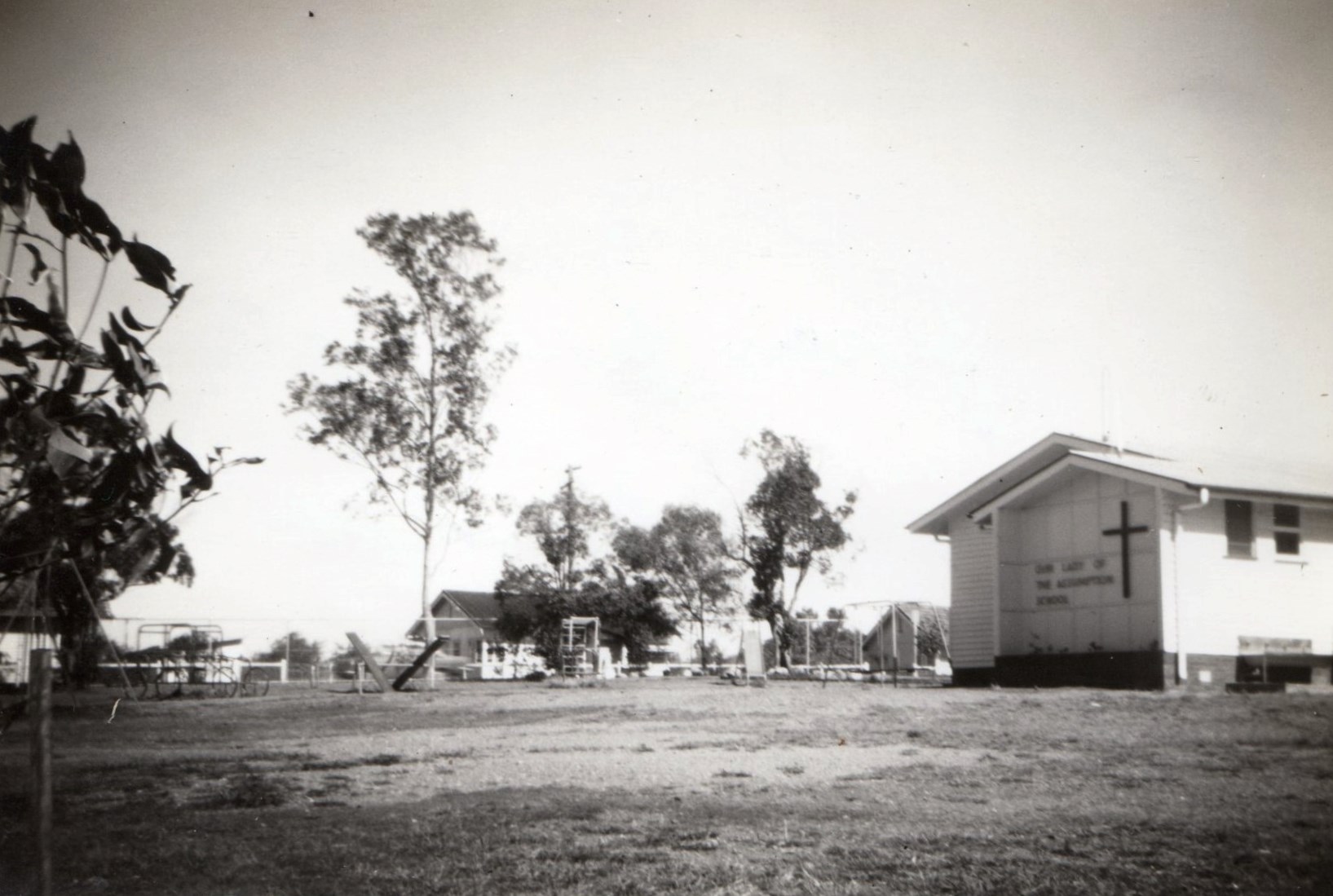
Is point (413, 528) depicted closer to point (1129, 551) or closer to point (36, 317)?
point (1129, 551)

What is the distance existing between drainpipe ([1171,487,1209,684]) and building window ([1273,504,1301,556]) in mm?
1233

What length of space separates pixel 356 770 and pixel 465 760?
3.30 ft

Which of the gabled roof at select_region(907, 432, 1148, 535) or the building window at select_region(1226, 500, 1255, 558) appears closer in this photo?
the building window at select_region(1226, 500, 1255, 558)

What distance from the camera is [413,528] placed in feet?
106

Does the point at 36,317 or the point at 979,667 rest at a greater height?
the point at 36,317

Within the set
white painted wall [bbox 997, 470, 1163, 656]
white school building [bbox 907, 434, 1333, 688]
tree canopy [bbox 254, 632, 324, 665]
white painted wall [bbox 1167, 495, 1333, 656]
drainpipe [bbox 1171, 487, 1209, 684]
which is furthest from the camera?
tree canopy [bbox 254, 632, 324, 665]

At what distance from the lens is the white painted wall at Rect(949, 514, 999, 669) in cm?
2298

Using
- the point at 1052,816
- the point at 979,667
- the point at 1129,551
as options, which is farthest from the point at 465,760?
the point at 979,667

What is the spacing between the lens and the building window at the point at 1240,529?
1720cm

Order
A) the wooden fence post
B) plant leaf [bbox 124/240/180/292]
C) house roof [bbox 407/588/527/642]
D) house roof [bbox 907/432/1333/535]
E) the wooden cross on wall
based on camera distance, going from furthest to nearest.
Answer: house roof [bbox 407/588/527/642] → the wooden cross on wall → house roof [bbox 907/432/1333/535] → the wooden fence post → plant leaf [bbox 124/240/180/292]

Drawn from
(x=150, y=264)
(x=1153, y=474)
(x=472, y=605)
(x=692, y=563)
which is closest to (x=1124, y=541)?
(x=1153, y=474)

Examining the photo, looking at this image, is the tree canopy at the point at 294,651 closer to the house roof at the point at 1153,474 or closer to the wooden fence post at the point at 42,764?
the house roof at the point at 1153,474

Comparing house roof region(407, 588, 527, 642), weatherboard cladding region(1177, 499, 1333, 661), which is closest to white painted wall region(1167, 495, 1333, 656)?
weatherboard cladding region(1177, 499, 1333, 661)

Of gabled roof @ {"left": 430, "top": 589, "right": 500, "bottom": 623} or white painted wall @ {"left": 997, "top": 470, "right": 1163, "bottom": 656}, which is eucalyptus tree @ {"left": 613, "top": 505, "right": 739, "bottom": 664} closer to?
gabled roof @ {"left": 430, "top": 589, "right": 500, "bottom": 623}
